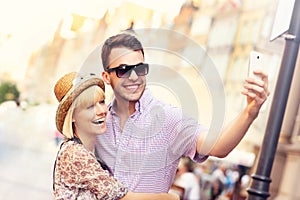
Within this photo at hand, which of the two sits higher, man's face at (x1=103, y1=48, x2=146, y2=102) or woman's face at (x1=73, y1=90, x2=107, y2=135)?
man's face at (x1=103, y1=48, x2=146, y2=102)

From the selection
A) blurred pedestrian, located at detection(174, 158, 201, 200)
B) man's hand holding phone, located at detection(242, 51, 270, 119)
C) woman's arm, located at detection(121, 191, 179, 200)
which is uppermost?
man's hand holding phone, located at detection(242, 51, 270, 119)

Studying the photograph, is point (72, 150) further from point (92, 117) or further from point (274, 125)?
point (274, 125)

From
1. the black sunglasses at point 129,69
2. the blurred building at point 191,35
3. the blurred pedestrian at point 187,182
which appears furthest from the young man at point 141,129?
the blurred pedestrian at point 187,182

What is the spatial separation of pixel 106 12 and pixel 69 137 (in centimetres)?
72

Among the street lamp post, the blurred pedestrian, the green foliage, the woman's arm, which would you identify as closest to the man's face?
the woman's arm

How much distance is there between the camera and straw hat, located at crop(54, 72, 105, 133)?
2.28 m

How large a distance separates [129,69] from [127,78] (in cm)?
3

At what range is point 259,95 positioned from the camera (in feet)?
7.29

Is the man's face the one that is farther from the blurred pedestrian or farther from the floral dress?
the blurred pedestrian

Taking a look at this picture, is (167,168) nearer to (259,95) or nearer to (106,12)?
(259,95)

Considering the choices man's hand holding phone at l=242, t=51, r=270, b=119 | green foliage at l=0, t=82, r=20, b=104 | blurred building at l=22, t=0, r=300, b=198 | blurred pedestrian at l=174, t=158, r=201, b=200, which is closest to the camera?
man's hand holding phone at l=242, t=51, r=270, b=119

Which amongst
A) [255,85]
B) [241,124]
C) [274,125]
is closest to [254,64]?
[255,85]

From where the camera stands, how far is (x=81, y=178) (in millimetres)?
2254

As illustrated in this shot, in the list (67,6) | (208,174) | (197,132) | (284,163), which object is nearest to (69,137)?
(197,132)
